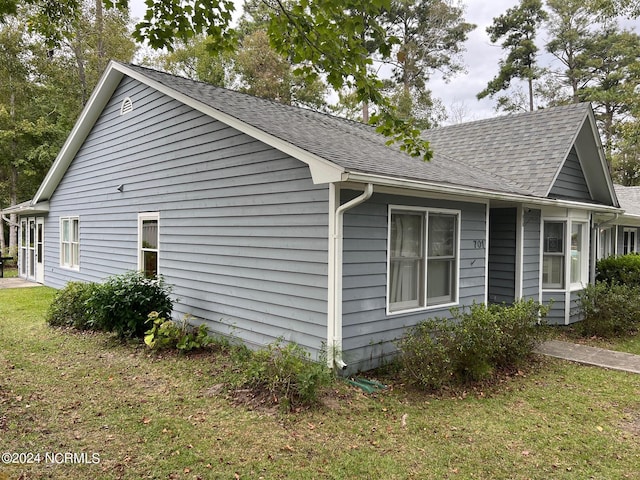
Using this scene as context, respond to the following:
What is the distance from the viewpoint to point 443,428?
416cm

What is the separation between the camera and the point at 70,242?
1202 cm

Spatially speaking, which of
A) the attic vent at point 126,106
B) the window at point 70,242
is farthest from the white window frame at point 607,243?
the window at point 70,242

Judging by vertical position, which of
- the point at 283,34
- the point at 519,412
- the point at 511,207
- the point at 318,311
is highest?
the point at 283,34

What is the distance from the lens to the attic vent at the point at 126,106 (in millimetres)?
9350

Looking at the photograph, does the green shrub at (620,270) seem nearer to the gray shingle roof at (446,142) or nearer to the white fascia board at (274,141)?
the gray shingle roof at (446,142)

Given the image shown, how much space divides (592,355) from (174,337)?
21.2 feet

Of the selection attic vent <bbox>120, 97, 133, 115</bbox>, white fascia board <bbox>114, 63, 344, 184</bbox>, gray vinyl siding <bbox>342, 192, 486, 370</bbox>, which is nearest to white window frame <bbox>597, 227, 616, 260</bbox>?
gray vinyl siding <bbox>342, 192, 486, 370</bbox>

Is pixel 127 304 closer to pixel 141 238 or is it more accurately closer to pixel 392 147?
pixel 141 238

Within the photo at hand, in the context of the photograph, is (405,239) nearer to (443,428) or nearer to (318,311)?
(318,311)

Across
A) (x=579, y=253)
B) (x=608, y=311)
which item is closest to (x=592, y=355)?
(x=608, y=311)

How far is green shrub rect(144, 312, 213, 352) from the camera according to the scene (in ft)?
20.6

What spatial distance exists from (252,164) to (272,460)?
400 cm

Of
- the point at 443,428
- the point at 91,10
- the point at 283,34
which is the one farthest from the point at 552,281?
the point at 91,10

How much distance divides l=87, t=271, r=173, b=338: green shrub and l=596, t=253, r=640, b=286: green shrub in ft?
34.6
